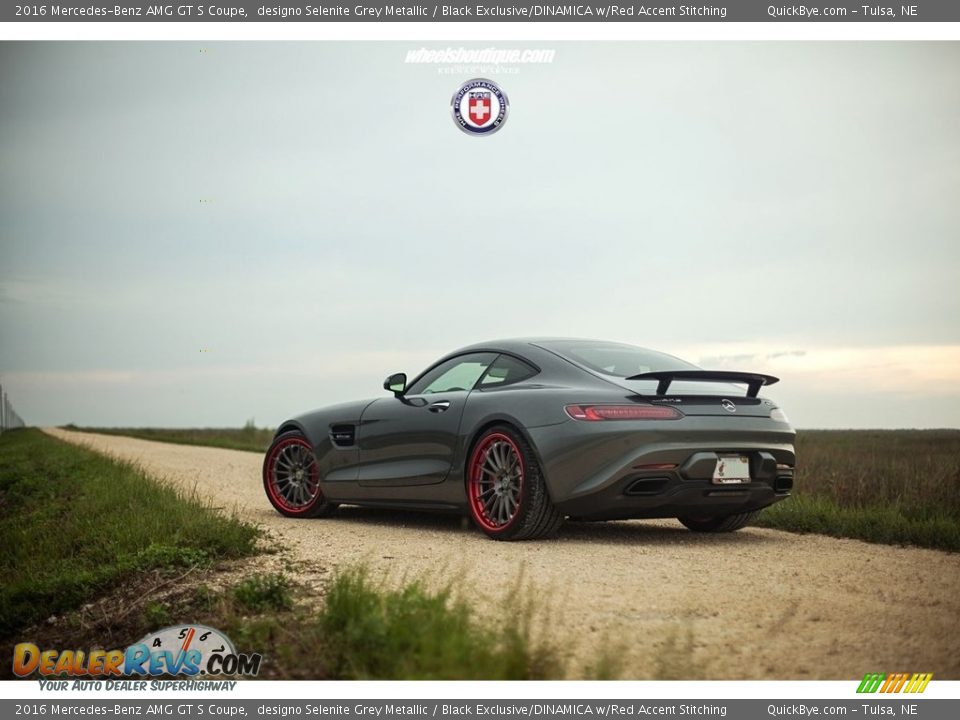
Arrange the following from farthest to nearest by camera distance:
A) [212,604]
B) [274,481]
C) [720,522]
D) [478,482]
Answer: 1. [274,481]
2. [720,522]
3. [478,482]
4. [212,604]

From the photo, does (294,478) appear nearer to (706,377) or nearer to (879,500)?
(706,377)

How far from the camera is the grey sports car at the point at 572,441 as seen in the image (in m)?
6.53

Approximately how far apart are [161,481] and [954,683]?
8053mm

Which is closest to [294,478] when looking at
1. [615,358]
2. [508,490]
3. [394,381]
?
[394,381]

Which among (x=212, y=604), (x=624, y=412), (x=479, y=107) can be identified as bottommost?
(x=212, y=604)

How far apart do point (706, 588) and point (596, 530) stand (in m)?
2.36

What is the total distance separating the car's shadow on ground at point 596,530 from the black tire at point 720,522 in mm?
75

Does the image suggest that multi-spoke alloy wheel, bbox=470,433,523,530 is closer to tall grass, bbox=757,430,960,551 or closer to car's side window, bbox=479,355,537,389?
car's side window, bbox=479,355,537,389

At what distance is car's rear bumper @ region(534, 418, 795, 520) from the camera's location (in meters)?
6.46

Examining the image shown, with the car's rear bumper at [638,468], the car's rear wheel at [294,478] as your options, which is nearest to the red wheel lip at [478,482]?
the car's rear bumper at [638,468]

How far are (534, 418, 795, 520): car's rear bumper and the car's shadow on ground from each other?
1.57 ft

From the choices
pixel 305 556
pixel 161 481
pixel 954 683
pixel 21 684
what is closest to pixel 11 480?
pixel 161 481

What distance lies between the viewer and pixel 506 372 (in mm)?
7555

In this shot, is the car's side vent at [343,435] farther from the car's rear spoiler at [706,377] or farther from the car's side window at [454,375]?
the car's rear spoiler at [706,377]
